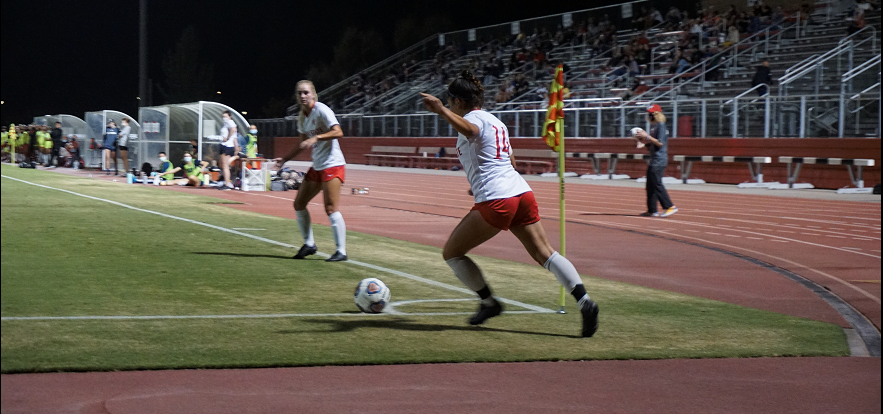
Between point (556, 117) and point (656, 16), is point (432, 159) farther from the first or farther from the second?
point (556, 117)

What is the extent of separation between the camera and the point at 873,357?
234 inches

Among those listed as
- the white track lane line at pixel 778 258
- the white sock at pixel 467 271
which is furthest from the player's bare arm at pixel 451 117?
the white track lane line at pixel 778 258

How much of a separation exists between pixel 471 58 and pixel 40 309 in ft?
A: 152

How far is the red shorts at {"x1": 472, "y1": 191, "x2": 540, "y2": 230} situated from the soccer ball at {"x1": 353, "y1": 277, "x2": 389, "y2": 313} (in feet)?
4.30

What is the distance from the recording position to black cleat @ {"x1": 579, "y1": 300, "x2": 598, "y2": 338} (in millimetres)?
6000

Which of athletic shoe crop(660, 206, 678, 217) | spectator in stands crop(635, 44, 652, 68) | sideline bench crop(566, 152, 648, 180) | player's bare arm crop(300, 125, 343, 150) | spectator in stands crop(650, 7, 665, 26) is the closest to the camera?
player's bare arm crop(300, 125, 343, 150)

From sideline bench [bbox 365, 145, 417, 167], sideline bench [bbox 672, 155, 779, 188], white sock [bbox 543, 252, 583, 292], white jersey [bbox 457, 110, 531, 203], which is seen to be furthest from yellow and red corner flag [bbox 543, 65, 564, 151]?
sideline bench [bbox 365, 145, 417, 167]

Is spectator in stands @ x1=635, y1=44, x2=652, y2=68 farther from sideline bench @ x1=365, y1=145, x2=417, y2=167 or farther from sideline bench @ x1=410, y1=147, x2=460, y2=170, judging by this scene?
sideline bench @ x1=365, y1=145, x2=417, y2=167

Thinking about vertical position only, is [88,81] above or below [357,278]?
above

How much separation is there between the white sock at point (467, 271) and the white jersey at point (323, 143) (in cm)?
332

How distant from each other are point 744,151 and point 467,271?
74.8ft

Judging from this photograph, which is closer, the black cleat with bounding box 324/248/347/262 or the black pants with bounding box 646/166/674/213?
the black cleat with bounding box 324/248/347/262

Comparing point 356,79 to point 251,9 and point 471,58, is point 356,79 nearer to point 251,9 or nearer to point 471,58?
point 471,58

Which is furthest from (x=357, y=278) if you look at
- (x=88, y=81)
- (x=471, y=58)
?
(x=471, y=58)
